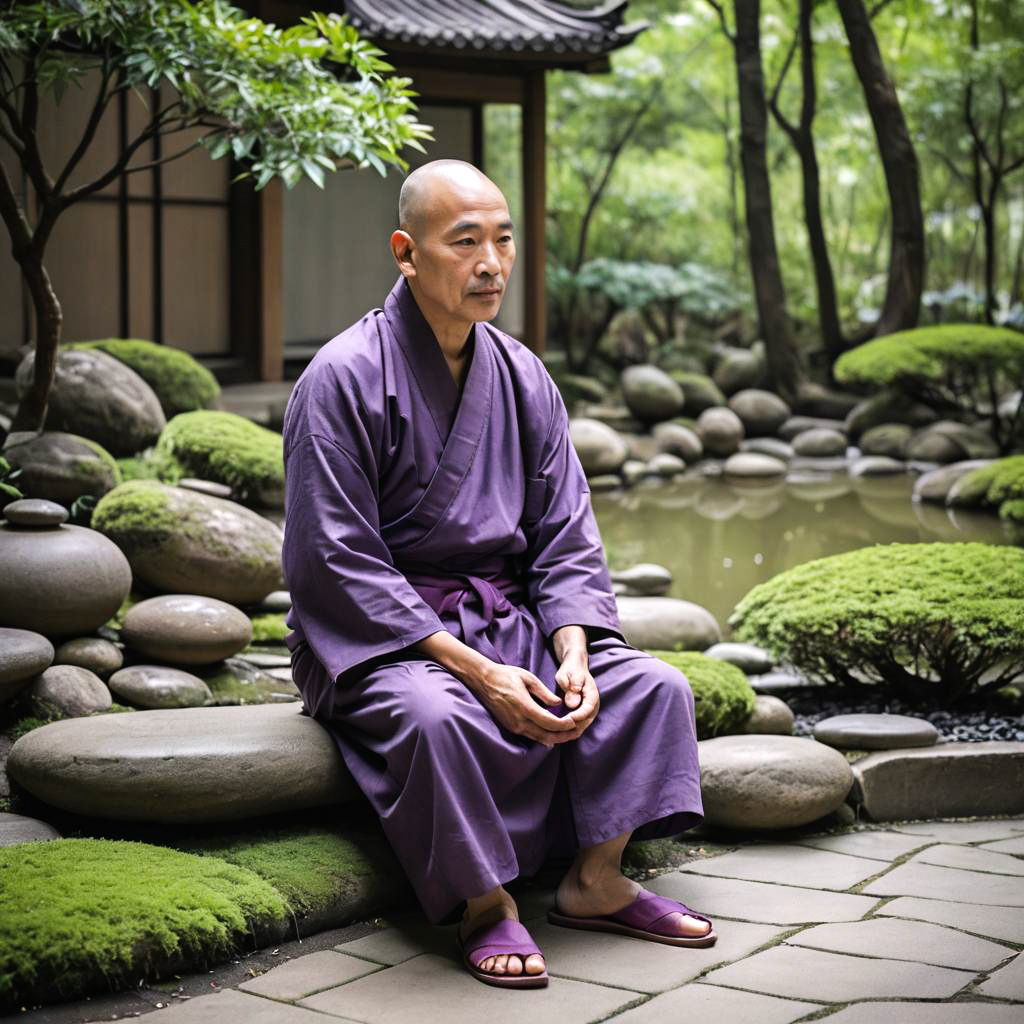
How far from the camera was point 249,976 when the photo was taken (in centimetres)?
294

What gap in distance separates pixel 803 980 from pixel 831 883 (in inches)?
29.5

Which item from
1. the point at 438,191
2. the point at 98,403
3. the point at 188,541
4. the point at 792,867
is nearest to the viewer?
the point at 438,191

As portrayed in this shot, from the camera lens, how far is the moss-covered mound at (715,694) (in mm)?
4469

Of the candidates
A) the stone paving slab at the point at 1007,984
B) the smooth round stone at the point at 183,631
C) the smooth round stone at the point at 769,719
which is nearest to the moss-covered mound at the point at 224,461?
the smooth round stone at the point at 183,631

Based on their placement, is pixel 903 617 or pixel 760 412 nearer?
pixel 903 617

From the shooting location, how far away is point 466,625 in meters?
3.45

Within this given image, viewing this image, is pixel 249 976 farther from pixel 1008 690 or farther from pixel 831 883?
pixel 1008 690

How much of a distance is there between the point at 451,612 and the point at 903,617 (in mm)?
2107

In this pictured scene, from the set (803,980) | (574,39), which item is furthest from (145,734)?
(574,39)

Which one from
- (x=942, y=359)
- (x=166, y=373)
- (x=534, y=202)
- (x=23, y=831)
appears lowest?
(x=23, y=831)

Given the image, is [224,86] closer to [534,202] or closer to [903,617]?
[903,617]

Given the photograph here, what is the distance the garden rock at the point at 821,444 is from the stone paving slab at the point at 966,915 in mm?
12501

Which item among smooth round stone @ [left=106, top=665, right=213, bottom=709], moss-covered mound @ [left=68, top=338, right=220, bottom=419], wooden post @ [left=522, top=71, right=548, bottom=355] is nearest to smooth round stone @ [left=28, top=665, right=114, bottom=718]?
smooth round stone @ [left=106, top=665, right=213, bottom=709]

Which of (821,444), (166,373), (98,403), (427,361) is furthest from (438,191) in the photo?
(821,444)
